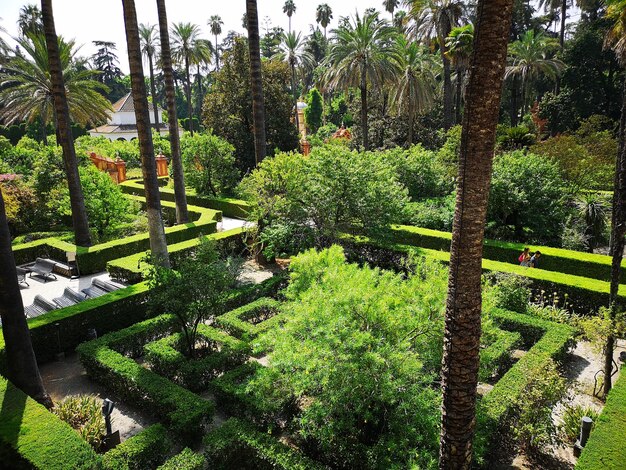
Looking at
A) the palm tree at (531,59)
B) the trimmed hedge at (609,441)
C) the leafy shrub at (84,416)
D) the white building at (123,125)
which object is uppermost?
the palm tree at (531,59)

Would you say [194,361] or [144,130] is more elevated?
[144,130]

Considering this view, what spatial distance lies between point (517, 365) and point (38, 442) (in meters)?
9.01

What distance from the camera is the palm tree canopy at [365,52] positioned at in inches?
1010

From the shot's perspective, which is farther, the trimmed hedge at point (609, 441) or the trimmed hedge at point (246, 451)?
the trimmed hedge at point (246, 451)

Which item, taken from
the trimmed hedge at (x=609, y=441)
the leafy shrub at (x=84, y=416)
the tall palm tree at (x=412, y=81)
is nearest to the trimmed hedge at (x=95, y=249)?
the leafy shrub at (x=84, y=416)

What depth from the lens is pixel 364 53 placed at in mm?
25781

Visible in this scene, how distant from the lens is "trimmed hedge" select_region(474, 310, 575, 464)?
7.70 metres

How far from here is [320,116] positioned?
2276 inches

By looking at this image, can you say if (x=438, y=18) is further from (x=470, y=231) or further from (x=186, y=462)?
(x=186, y=462)

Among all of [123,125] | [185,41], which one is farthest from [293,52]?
[123,125]

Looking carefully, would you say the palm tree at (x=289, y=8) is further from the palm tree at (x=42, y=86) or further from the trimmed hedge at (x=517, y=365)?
the trimmed hedge at (x=517, y=365)

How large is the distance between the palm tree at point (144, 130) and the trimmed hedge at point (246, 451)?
6928mm

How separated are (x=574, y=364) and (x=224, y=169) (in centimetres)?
1993

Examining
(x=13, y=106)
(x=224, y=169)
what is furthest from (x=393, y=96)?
(x=13, y=106)
